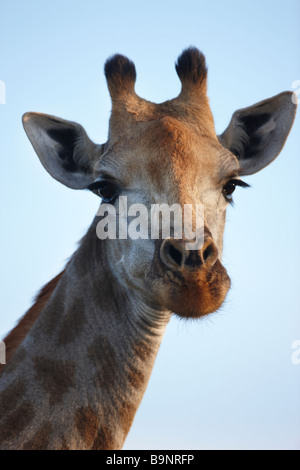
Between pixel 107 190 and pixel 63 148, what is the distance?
1.27 m

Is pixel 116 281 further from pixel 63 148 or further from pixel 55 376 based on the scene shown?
pixel 63 148

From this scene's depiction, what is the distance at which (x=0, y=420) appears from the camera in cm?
691

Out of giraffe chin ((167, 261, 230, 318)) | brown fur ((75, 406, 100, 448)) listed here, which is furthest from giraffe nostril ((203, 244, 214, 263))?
brown fur ((75, 406, 100, 448))

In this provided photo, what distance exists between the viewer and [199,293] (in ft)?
21.1

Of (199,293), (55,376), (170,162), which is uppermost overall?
(170,162)

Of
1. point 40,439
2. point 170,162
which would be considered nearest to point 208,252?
point 170,162

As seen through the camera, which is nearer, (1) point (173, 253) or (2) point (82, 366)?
(1) point (173, 253)

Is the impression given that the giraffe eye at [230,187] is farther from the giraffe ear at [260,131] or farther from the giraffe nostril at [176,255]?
the giraffe nostril at [176,255]

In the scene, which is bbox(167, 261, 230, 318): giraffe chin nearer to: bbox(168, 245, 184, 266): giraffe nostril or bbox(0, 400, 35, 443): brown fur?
bbox(168, 245, 184, 266): giraffe nostril

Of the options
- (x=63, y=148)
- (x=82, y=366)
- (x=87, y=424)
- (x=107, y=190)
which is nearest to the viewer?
(x=87, y=424)

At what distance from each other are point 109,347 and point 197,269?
187 centimetres

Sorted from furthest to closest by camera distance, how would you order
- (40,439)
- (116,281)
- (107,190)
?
(107,190) → (116,281) → (40,439)
